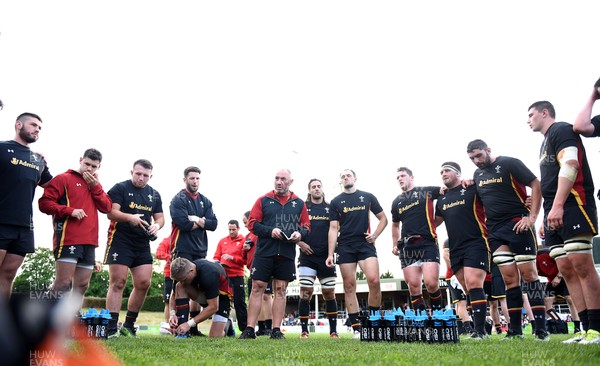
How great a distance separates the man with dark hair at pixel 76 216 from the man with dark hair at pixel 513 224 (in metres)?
5.44

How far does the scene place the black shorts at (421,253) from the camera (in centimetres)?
835

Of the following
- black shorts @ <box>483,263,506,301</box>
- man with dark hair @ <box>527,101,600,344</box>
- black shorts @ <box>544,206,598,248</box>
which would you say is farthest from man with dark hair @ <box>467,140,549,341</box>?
black shorts @ <box>483,263,506,301</box>

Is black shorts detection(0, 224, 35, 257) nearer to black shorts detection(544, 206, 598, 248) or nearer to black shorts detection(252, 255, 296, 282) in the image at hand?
black shorts detection(252, 255, 296, 282)

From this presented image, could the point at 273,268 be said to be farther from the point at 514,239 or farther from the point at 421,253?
the point at 514,239

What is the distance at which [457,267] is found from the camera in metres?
7.70

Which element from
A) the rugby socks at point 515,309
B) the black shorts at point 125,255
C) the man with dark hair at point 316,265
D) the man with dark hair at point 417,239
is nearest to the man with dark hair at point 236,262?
the man with dark hair at point 316,265

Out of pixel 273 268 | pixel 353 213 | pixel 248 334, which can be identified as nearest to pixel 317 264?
pixel 353 213

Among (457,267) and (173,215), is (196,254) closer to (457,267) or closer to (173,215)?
(173,215)

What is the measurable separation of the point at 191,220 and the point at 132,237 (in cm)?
109

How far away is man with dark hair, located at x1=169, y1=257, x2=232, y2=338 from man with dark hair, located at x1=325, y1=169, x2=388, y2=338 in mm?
2100

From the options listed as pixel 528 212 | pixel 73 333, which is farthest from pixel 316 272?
pixel 73 333

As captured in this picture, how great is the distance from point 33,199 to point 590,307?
6.40 m

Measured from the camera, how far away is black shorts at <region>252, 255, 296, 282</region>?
7.57 m

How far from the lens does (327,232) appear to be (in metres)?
9.59
